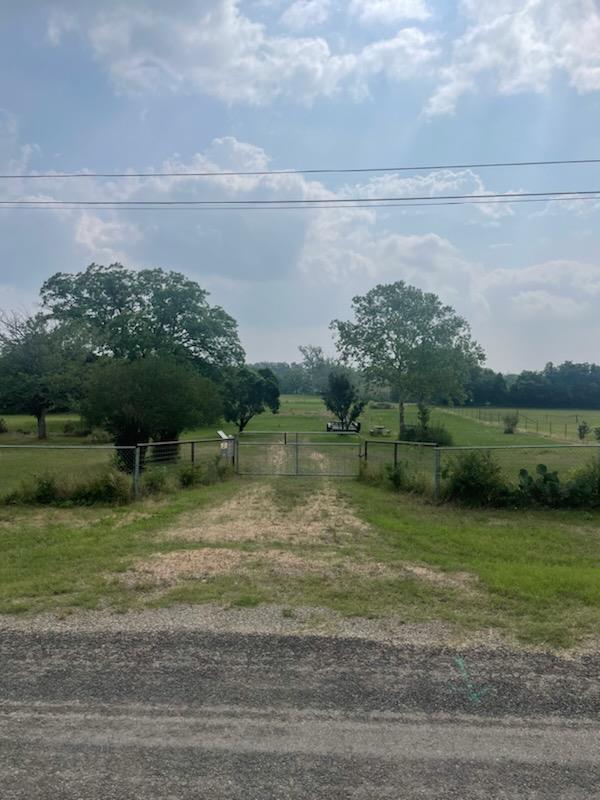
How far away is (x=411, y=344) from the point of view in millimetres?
42406

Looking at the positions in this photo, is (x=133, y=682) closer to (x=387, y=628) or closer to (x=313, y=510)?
(x=387, y=628)

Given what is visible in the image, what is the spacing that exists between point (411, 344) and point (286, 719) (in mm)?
40442

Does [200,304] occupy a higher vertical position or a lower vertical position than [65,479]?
higher

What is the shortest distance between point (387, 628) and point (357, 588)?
3.71ft

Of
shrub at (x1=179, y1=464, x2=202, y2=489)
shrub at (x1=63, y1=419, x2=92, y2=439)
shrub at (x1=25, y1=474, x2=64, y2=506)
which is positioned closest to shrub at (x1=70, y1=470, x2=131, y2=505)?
shrub at (x1=25, y1=474, x2=64, y2=506)

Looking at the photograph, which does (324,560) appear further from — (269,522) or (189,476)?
(189,476)

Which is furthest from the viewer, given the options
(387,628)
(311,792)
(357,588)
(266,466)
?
(266,466)

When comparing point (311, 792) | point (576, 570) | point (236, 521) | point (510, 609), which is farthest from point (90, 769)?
point (236, 521)

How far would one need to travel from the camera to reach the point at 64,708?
3.47m

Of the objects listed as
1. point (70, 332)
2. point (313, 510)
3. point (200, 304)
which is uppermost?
point (200, 304)

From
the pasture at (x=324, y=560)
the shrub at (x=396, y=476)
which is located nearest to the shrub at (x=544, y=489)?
the pasture at (x=324, y=560)

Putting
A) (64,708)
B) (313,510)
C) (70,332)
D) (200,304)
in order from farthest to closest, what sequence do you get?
1. (200,304)
2. (70,332)
3. (313,510)
4. (64,708)

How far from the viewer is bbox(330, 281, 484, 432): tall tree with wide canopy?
1631 inches

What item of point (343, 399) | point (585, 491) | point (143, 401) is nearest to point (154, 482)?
point (143, 401)
